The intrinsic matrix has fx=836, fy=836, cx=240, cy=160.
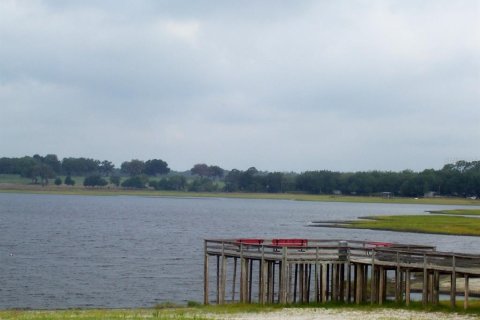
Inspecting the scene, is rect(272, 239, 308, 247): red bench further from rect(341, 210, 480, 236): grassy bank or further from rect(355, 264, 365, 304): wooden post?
rect(341, 210, 480, 236): grassy bank

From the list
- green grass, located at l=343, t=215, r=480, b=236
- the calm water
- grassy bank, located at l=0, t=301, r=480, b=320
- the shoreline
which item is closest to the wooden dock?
grassy bank, located at l=0, t=301, r=480, b=320

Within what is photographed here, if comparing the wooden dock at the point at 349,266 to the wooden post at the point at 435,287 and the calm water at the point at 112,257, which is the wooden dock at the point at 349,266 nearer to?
the wooden post at the point at 435,287

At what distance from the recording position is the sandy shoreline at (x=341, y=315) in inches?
1356

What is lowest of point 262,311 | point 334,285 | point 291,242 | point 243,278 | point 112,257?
point 112,257

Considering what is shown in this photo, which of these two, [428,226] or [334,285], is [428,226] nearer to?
[428,226]

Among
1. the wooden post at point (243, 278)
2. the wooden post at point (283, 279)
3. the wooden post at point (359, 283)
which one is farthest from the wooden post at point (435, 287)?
the wooden post at point (243, 278)

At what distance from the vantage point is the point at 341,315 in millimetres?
35688

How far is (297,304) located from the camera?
41688 mm

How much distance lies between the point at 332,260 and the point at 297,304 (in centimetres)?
283

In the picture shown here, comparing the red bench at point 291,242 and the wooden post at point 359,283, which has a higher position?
the red bench at point 291,242

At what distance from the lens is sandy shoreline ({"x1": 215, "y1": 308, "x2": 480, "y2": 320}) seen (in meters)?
34.4

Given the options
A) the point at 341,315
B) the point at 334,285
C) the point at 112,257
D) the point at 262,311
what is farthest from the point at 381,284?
the point at 112,257

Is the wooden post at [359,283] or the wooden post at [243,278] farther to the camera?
the wooden post at [243,278]

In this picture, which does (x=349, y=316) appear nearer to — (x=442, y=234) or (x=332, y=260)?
(x=332, y=260)
